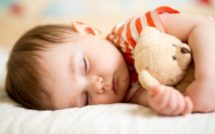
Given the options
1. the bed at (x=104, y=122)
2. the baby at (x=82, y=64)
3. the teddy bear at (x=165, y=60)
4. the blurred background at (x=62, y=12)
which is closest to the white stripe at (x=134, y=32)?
the baby at (x=82, y=64)

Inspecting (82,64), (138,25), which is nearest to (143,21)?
(138,25)

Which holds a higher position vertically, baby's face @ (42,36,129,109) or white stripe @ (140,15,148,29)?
white stripe @ (140,15,148,29)

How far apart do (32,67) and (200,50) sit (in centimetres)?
46

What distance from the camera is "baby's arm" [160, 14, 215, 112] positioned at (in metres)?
0.76

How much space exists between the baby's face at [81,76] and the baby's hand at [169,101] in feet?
0.91

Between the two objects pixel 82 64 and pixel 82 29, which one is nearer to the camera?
pixel 82 64

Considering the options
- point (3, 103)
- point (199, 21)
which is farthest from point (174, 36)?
point (3, 103)

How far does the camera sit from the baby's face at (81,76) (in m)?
0.96

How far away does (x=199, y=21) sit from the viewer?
938mm

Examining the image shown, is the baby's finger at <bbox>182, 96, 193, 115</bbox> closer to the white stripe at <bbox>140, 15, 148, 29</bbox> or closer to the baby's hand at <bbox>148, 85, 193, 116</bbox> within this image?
the baby's hand at <bbox>148, 85, 193, 116</bbox>

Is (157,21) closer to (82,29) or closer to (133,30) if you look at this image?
(133,30)

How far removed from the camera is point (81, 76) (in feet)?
3.20

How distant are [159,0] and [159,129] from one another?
41.6 inches

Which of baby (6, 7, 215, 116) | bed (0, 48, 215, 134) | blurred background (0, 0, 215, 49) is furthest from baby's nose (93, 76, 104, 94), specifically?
blurred background (0, 0, 215, 49)
